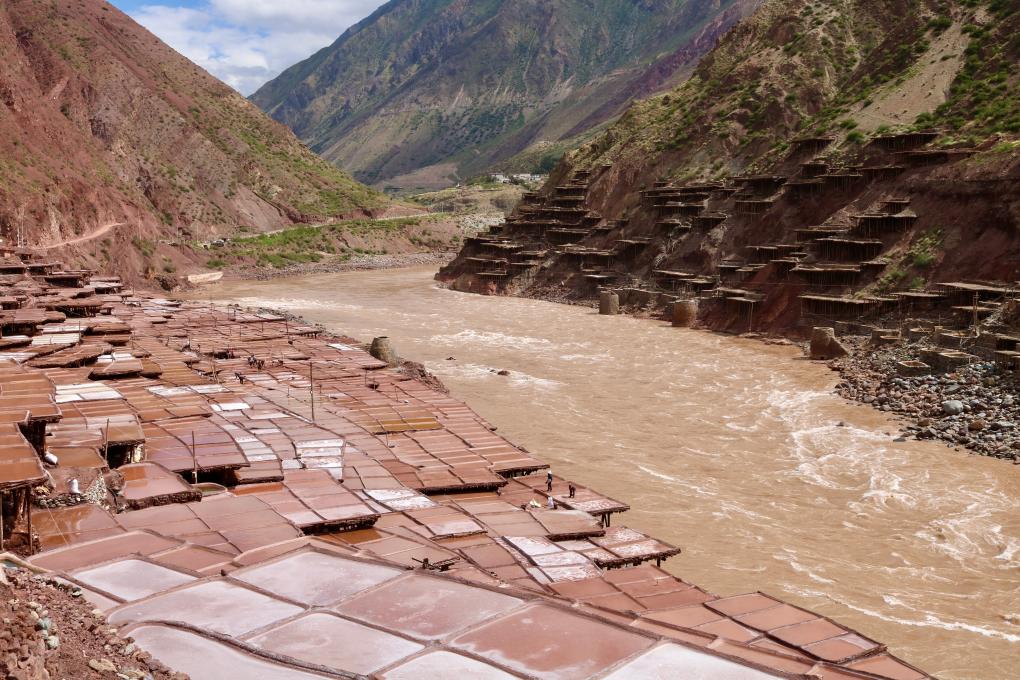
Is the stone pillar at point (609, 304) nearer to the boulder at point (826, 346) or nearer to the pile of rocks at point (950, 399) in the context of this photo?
the boulder at point (826, 346)

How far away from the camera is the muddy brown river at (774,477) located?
42.2 ft

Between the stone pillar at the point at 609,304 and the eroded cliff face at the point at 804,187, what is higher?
the eroded cliff face at the point at 804,187

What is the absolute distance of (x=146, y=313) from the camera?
28.7m

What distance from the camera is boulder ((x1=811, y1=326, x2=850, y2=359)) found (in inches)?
1205

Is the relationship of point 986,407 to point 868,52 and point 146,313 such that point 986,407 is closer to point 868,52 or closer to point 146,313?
point 146,313

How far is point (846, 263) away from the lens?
118 ft

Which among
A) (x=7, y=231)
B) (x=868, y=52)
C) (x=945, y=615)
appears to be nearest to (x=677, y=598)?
(x=945, y=615)

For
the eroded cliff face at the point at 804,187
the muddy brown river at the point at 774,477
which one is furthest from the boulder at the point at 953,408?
the eroded cliff face at the point at 804,187

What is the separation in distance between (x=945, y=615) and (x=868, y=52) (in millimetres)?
51605

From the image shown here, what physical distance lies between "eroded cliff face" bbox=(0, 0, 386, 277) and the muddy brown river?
26.8m

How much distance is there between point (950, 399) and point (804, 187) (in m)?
21.0

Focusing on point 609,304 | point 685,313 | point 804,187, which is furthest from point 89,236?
point 804,187

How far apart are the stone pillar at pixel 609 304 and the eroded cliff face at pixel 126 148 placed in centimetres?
2871

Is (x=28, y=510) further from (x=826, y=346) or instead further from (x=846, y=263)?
(x=846, y=263)
